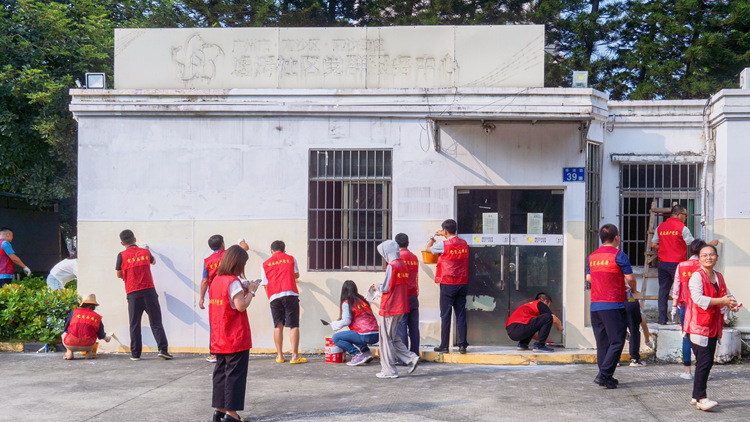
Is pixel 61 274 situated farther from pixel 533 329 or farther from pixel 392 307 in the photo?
pixel 533 329

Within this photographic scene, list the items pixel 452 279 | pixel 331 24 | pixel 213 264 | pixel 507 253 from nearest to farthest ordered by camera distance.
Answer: pixel 213 264 < pixel 452 279 < pixel 507 253 < pixel 331 24

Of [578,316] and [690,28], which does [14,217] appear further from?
[690,28]

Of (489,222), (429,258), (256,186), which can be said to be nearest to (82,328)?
(256,186)

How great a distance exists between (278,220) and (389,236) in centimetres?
170

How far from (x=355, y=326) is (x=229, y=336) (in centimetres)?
331

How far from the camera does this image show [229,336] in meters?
6.57

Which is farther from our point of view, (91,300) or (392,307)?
(91,300)

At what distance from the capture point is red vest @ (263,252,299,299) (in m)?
9.72

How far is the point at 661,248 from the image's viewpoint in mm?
10633

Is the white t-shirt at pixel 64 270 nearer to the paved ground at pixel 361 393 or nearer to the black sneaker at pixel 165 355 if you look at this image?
the paved ground at pixel 361 393

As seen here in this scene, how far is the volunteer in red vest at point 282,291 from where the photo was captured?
31.9 feet

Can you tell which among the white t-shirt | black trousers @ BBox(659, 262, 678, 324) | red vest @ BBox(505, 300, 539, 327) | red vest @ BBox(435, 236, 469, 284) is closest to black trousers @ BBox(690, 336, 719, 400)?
red vest @ BBox(505, 300, 539, 327)

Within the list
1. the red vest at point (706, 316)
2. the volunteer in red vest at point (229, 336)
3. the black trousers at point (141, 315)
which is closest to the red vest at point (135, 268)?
the black trousers at point (141, 315)

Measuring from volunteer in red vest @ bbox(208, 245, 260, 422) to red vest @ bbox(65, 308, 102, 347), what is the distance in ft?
14.3
